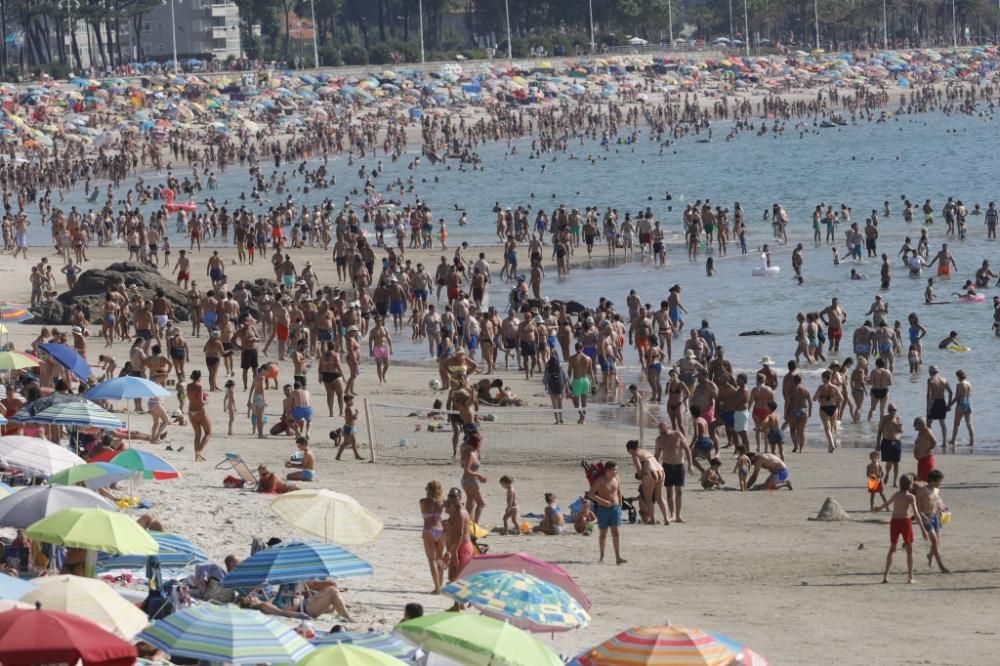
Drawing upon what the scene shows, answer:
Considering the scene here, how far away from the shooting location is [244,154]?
74062 mm

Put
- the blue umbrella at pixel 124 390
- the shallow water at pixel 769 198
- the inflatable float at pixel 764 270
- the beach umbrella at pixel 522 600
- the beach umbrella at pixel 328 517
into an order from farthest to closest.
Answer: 1. the inflatable float at pixel 764 270
2. the shallow water at pixel 769 198
3. the blue umbrella at pixel 124 390
4. the beach umbrella at pixel 328 517
5. the beach umbrella at pixel 522 600

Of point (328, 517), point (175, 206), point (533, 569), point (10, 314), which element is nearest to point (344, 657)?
point (533, 569)

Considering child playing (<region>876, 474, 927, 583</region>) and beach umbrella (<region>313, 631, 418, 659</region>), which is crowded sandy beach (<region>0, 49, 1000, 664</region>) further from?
beach umbrella (<region>313, 631, 418, 659</region>)

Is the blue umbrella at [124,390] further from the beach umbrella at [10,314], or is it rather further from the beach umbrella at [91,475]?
the beach umbrella at [10,314]

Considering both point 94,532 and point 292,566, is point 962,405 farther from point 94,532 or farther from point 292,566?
point 94,532

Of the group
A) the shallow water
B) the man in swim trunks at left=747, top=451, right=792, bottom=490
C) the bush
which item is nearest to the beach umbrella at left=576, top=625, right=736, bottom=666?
the man in swim trunks at left=747, top=451, right=792, bottom=490

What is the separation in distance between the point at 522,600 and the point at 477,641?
1.48 meters

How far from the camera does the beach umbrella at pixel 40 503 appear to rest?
11.7 metres

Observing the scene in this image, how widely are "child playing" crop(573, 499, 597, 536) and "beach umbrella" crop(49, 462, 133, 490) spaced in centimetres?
444

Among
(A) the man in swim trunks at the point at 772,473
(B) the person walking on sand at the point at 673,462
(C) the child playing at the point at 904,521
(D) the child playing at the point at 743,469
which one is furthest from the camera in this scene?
(D) the child playing at the point at 743,469

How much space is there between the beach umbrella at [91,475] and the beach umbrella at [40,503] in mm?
1063

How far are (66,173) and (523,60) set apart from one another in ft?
171

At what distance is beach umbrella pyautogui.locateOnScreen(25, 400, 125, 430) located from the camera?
15359 mm

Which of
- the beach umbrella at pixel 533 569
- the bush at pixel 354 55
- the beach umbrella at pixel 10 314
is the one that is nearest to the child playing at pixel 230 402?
the beach umbrella at pixel 10 314
